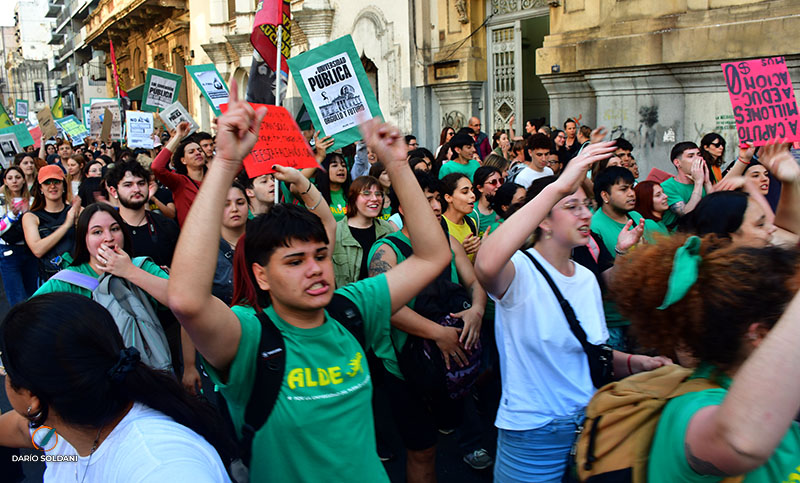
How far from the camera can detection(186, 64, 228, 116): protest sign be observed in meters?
8.31

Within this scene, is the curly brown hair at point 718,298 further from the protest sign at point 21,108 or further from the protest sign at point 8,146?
the protest sign at point 21,108

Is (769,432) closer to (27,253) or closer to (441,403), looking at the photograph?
(441,403)

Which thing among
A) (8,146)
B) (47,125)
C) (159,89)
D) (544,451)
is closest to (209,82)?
(159,89)

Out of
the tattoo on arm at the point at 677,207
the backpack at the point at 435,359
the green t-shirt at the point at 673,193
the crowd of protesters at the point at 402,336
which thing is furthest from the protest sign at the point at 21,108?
the backpack at the point at 435,359

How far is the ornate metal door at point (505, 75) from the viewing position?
1357 centimetres

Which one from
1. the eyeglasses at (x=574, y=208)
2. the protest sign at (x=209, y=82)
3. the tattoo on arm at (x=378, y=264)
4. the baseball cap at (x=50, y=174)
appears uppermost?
the protest sign at (x=209, y=82)

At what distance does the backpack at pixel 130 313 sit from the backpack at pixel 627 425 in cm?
226

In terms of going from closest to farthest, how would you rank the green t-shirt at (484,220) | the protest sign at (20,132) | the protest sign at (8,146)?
1. the green t-shirt at (484,220)
2. the protest sign at (8,146)
3. the protest sign at (20,132)

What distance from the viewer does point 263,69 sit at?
5250mm

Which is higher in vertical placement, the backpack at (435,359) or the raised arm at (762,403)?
the raised arm at (762,403)

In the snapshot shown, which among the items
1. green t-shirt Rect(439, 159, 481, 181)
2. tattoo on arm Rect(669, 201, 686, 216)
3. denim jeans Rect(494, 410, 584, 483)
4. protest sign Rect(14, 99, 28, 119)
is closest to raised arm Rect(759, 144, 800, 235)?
denim jeans Rect(494, 410, 584, 483)

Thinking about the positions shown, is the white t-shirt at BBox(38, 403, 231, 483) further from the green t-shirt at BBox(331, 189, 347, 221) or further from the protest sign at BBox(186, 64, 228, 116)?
the protest sign at BBox(186, 64, 228, 116)

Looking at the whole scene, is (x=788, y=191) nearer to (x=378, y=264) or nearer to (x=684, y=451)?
(x=378, y=264)

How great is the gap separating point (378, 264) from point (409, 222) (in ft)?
4.08
